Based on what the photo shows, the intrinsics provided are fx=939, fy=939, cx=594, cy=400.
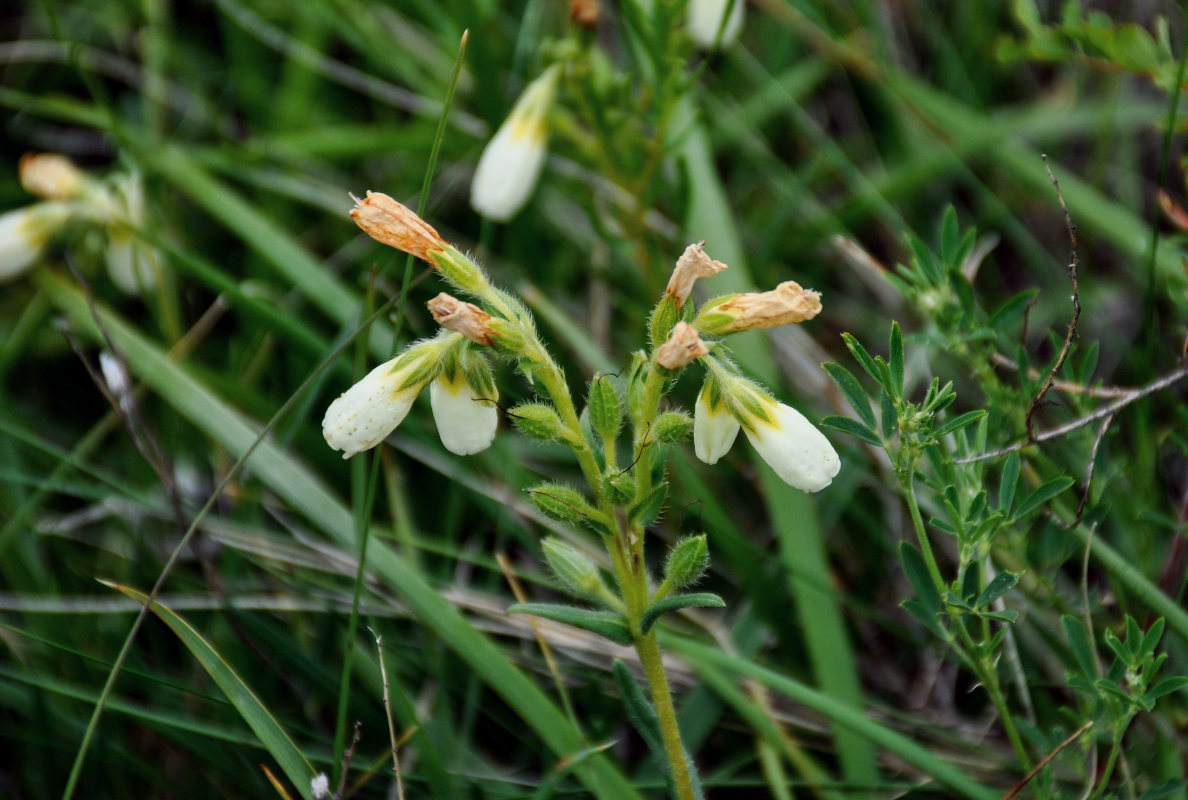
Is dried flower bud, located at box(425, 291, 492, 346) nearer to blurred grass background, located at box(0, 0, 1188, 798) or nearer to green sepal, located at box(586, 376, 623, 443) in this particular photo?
green sepal, located at box(586, 376, 623, 443)

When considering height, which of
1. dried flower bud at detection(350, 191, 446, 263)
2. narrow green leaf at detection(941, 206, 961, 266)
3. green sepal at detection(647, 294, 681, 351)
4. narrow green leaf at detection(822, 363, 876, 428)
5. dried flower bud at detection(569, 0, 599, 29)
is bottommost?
narrow green leaf at detection(822, 363, 876, 428)

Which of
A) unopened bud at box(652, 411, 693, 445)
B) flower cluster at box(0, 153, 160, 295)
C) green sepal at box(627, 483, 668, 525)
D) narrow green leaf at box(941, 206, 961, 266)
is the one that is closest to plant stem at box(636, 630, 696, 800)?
green sepal at box(627, 483, 668, 525)

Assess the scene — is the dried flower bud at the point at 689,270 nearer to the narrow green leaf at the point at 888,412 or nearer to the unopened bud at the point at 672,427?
the unopened bud at the point at 672,427

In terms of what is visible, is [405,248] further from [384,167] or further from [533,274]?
[384,167]

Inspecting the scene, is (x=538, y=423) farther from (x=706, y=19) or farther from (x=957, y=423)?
(x=706, y=19)

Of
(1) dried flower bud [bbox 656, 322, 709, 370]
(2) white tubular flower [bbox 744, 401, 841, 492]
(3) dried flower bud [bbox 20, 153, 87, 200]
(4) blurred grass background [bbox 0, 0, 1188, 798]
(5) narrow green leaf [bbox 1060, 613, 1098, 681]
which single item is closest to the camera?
(1) dried flower bud [bbox 656, 322, 709, 370]

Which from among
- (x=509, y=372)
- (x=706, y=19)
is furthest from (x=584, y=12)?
(x=509, y=372)

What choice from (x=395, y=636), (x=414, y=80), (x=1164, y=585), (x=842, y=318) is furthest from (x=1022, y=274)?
(x=395, y=636)
